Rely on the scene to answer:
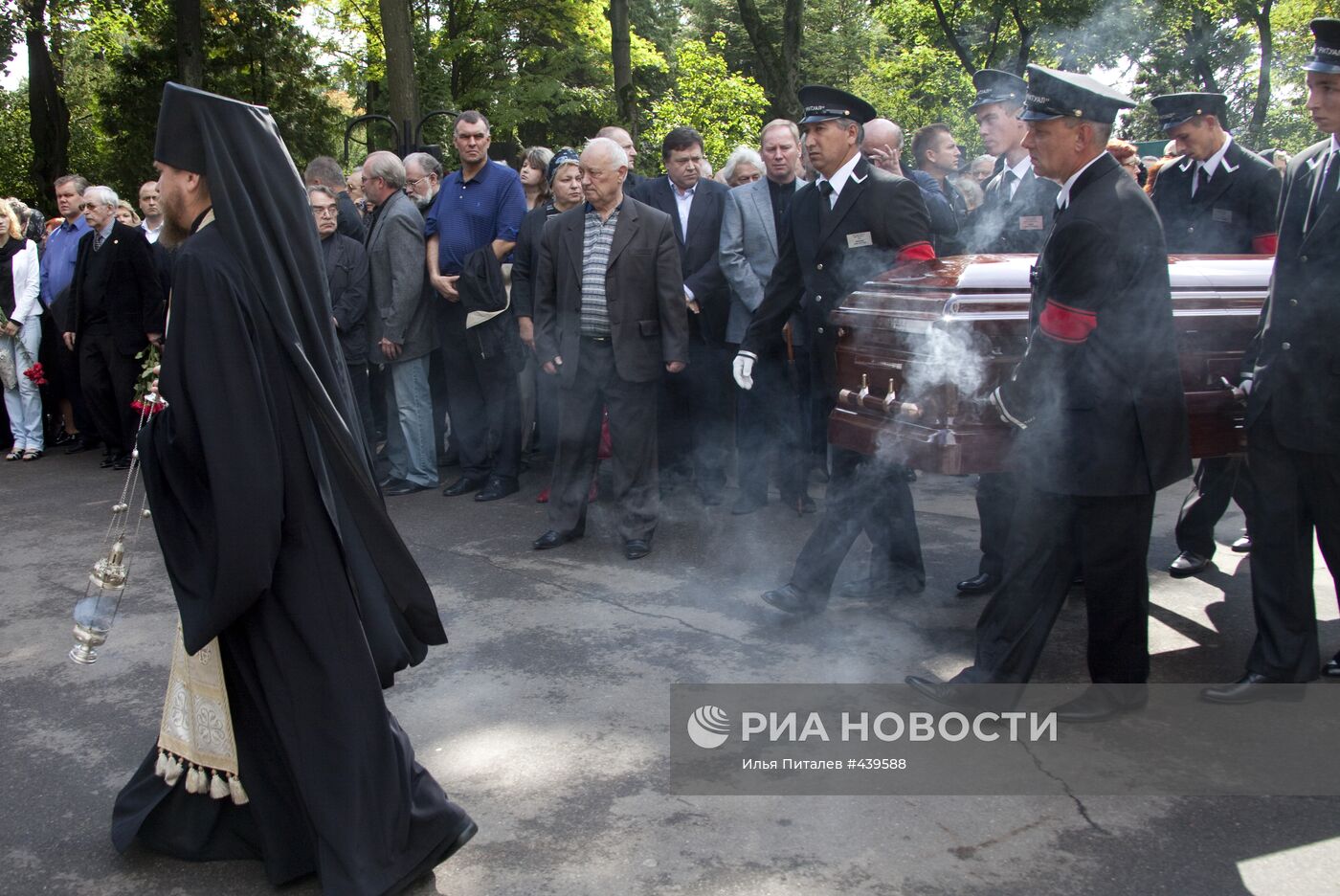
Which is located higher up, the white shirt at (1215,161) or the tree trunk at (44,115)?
the tree trunk at (44,115)

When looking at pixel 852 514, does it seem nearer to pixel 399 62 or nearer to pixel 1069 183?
pixel 1069 183

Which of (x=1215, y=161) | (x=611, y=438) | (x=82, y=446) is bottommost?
(x=82, y=446)

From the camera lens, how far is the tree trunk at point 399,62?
13.4m

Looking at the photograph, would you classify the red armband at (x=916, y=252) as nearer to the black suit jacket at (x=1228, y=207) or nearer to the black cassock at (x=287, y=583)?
the black suit jacket at (x=1228, y=207)

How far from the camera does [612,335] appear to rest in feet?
20.6

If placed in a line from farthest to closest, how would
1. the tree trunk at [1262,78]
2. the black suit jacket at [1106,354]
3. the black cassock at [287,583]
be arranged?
the tree trunk at [1262,78] → the black suit jacket at [1106,354] → the black cassock at [287,583]

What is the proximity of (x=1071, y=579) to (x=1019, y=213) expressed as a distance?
2.70m

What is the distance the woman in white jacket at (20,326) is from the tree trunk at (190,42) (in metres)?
11.6

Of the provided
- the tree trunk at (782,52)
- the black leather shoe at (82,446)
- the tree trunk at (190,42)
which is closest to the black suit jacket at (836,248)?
the black leather shoe at (82,446)

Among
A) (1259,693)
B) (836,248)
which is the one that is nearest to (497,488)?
(836,248)

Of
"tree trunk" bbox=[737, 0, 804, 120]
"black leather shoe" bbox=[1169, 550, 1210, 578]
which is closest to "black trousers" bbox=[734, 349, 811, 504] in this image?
"black leather shoe" bbox=[1169, 550, 1210, 578]

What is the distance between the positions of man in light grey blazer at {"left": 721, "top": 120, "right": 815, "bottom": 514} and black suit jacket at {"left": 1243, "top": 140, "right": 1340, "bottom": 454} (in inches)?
120

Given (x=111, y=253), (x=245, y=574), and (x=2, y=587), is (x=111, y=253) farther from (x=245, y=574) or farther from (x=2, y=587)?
(x=245, y=574)

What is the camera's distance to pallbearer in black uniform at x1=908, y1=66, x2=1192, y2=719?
3645 mm
